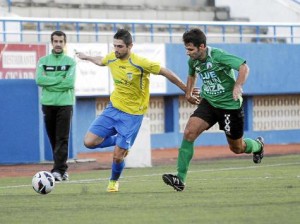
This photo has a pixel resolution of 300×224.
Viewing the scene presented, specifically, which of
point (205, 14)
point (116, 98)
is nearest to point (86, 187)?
point (116, 98)

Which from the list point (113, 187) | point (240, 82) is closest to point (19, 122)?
point (113, 187)

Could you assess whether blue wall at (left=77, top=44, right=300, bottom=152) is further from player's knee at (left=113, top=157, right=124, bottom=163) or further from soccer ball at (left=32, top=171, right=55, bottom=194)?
soccer ball at (left=32, top=171, right=55, bottom=194)

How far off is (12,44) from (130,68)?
10194mm

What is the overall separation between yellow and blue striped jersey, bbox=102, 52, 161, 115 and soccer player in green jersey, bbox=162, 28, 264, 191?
2.14 ft

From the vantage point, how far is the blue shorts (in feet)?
49.4

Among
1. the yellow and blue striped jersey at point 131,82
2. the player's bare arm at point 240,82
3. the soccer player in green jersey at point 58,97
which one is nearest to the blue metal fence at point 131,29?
the soccer player in green jersey at point 58,97

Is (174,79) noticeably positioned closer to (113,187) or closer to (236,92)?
(236,92)

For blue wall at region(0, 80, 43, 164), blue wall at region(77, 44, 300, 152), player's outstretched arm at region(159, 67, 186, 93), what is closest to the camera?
player's outstretched arm at region(159, 67, 186, 93)

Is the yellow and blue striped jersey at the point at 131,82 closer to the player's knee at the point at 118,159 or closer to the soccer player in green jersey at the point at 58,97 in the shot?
the player's knee at the point at 118,159

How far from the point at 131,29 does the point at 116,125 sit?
57.5 ft

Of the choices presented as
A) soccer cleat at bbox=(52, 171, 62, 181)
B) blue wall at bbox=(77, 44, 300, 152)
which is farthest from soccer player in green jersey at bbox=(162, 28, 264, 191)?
blue wall at bbox=(77, 44, 300, 152)

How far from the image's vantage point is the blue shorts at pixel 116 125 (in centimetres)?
1507

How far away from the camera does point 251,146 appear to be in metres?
16.5

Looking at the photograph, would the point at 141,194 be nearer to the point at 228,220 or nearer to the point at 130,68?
the point at 130,68
